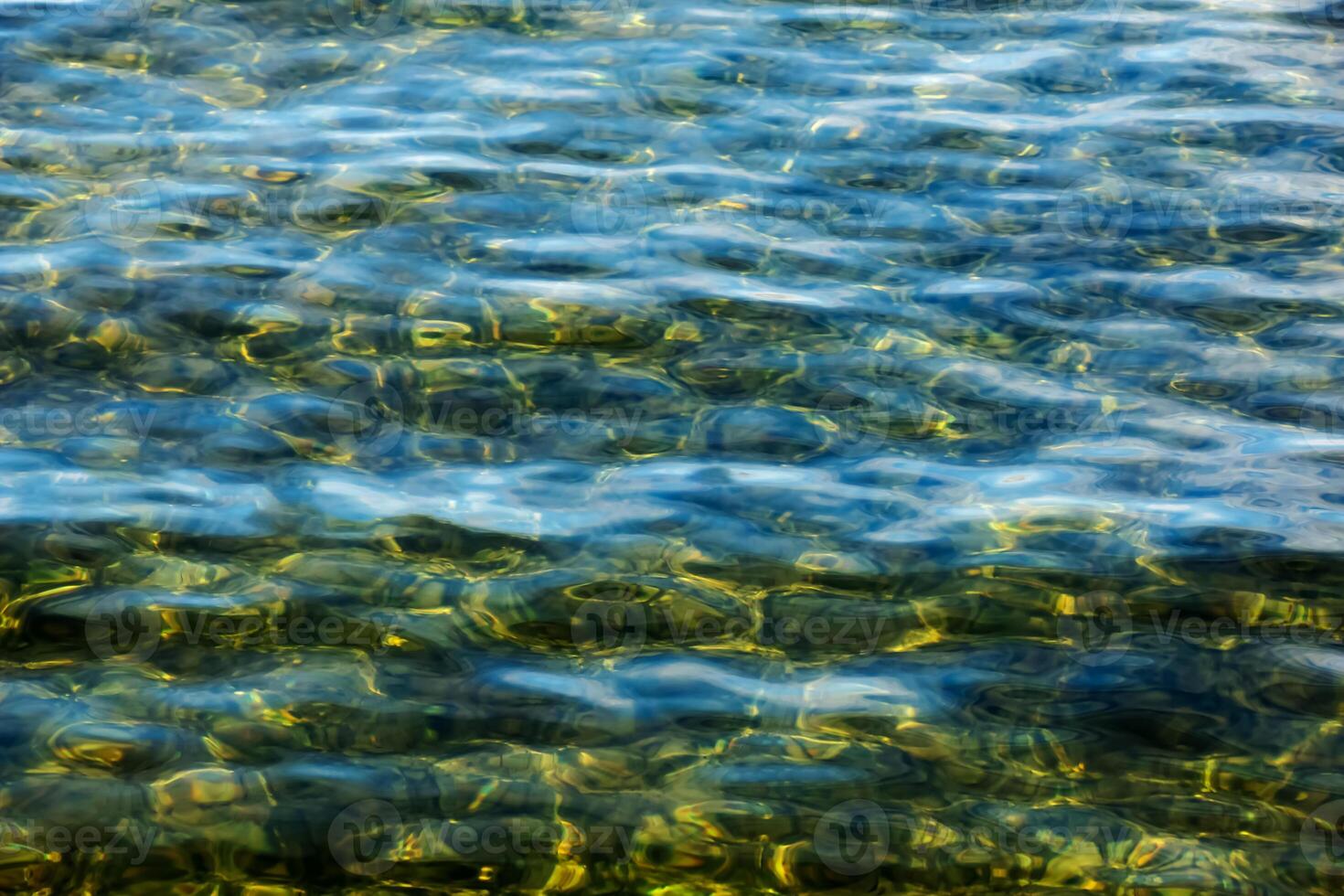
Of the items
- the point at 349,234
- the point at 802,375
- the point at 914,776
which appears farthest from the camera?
the point at 349,234

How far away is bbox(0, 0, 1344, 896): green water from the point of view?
7.77 ft

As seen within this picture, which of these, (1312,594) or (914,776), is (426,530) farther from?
(1312,594)

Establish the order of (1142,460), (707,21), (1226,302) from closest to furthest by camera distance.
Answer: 1. (1142,460)
2. (1226,302)
3. (707,21)

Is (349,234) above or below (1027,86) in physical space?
below

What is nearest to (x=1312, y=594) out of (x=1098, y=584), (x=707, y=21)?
(x=1098, y=584)

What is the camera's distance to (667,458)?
312cm

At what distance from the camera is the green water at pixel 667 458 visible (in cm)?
237

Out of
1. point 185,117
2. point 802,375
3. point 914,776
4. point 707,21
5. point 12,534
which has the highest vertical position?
point 707,21

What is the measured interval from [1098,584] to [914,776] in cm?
65

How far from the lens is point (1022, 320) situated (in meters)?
3.54

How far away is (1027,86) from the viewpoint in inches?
180

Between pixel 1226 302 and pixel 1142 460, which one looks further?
pixel 1226 302

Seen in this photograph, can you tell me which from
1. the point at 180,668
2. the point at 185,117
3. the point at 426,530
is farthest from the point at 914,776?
the point at 185,117

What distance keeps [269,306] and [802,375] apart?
1.46 metres
